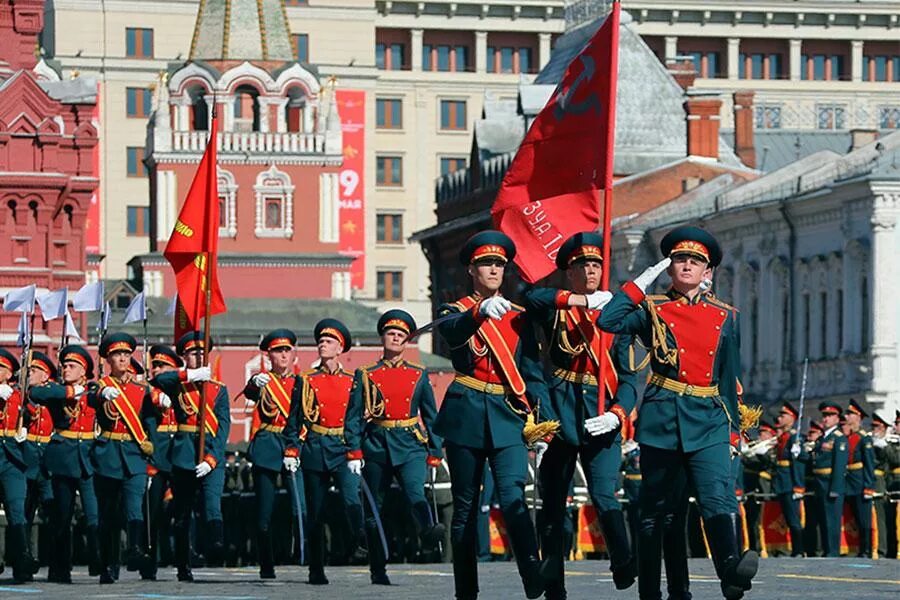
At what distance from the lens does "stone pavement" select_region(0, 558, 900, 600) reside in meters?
21.7

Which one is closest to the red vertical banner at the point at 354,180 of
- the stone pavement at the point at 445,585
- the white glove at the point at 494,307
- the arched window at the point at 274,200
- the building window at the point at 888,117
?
the building window at the point at 888,117

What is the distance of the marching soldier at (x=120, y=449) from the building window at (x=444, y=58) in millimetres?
109480

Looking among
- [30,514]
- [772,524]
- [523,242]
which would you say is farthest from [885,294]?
[523,242]

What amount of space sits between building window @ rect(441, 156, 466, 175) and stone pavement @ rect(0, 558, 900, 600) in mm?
105815

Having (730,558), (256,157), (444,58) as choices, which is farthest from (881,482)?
(444,58)

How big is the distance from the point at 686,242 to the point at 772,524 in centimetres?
1735

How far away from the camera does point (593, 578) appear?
2456cm

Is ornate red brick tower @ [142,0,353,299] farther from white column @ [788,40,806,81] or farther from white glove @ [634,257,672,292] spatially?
white glove @ [634,257,672,292]

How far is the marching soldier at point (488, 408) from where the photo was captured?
1894cm

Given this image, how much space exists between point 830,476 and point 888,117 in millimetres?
102076

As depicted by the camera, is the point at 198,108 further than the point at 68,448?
Yes

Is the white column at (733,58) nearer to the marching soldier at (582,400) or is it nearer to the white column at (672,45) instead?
the white column at (672,45)

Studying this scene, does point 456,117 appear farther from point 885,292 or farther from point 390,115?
point 885,292

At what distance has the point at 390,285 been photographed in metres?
132
